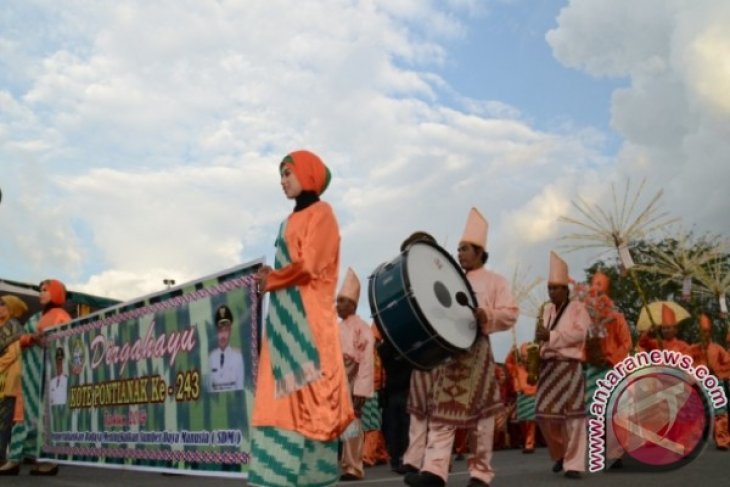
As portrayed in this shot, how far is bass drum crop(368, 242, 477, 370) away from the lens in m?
5.21

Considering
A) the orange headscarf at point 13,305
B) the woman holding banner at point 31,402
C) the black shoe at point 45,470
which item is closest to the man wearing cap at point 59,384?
the woman holding banner at point 31,402

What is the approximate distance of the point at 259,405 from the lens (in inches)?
165

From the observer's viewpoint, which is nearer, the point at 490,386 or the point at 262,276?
the point at 262,276

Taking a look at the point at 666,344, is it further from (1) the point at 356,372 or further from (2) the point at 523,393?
(2) the point at 523,393

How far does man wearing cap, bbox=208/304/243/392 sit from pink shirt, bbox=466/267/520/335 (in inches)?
70.9

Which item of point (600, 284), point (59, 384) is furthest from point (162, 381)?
point (600, 284)

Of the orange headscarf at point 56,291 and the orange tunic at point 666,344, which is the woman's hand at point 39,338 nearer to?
the orange headscarf at point 56,291

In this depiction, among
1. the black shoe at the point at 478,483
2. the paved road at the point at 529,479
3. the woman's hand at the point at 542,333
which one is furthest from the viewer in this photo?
the woman's hand at the point at 542,333

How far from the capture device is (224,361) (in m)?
4.82

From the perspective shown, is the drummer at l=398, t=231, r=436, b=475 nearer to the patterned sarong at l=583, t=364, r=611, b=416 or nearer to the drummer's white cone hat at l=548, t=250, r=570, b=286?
the drummer's white cone hat at l=548, t=250, r=570, b=286

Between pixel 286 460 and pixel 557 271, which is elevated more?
pixel 557 271

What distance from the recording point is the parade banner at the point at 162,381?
4.71m

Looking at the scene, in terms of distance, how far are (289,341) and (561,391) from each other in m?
3.82

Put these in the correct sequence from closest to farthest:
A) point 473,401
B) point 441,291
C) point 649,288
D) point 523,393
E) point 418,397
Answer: point 441,291, point 473,401, point 418,397, point 523,393, point 649,288
